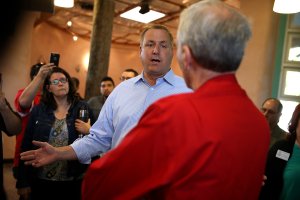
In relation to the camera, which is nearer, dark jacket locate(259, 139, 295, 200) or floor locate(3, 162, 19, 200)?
dark jacket locate(259, 139, 295, 200)

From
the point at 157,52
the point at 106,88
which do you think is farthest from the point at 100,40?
the point at 157,52

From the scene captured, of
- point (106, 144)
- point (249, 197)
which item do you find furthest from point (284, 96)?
point (249, 197)

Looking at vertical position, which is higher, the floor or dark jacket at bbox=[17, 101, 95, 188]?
dark jacket at bbox=[17, 101, 95, 188]

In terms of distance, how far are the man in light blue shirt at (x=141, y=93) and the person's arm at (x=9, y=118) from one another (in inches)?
22.3

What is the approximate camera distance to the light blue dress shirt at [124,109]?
1.82 m

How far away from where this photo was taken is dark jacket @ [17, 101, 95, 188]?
2420 mm

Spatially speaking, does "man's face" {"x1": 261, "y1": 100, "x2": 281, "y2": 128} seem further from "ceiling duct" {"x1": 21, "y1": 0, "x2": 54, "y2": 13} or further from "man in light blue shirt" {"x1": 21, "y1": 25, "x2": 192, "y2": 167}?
"ceiling duct" {"x1": 21, "y1": 0, "x2": 54, "y2": 13}

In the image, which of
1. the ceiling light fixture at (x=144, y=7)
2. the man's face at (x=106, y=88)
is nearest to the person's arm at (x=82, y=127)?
the man's face at (x=106, y=88)

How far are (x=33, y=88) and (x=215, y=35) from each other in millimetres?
2114

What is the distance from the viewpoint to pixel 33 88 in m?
2.62

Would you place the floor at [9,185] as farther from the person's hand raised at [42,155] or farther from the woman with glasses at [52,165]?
the person's hand raised at [42,155]

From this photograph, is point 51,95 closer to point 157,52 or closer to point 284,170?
point 157,52

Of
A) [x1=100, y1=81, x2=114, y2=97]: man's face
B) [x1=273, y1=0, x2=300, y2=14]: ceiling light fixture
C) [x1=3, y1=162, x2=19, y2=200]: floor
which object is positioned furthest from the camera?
[x1=100, y1=81, x2=114, y2=97]: man's face

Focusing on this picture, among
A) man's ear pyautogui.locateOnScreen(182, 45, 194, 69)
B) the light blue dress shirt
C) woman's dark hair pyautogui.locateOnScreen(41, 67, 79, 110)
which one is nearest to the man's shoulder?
man's ear pyautogui.locateOnScreen(182, 45, 194, 69)
